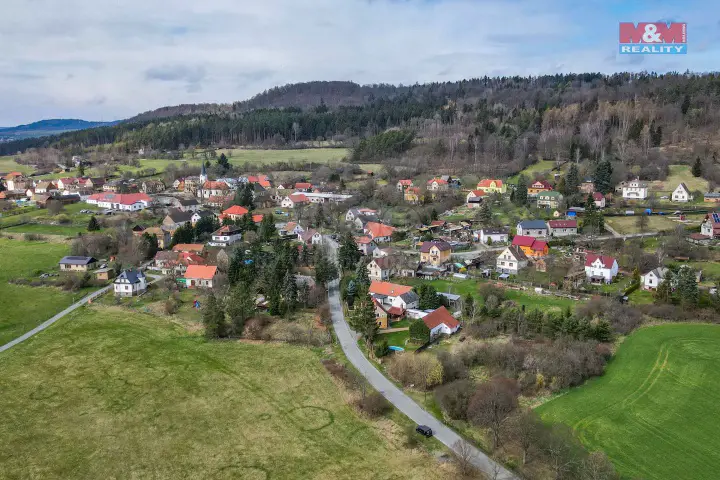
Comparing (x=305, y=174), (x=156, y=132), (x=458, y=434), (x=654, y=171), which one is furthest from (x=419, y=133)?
(x=458, y=434)

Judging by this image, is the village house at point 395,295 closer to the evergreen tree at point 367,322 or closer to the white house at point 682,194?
the evergreen tree at point 367,322

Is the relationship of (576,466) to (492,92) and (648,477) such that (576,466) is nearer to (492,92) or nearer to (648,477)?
(648,477)

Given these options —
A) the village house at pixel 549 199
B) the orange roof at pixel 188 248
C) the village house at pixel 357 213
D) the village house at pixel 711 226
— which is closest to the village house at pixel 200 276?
the orange roof at pixel 188 248

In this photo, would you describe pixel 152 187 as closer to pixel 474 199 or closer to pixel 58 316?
pixel 58 316

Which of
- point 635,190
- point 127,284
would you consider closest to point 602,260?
point 635,190

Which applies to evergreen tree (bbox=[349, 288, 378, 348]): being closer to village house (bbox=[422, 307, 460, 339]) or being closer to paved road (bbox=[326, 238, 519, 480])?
paved road (bbox=[326, 238, 519, 480])

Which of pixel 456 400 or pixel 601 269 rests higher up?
pixel 601 269
